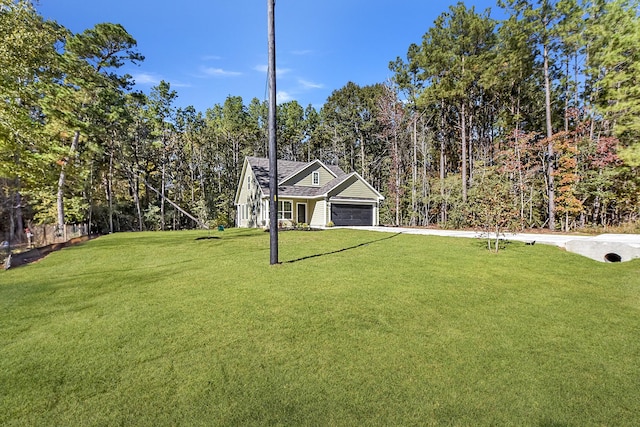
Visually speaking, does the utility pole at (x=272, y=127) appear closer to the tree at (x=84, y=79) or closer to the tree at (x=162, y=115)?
the tree at (x=84, y=79)

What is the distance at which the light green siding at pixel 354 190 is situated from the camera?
22.3 metres

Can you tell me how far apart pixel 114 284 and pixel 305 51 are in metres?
8.10

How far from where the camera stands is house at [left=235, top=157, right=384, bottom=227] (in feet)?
71.7

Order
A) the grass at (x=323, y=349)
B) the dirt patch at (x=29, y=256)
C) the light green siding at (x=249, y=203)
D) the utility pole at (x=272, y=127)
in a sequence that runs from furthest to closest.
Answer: the light green siding at (x=249, y=203), the dirt patch at (x=29, y=256), the utility pole at (x=272, y=127), the grass at (x=323, y=349)

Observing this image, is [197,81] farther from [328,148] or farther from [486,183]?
[328,148]

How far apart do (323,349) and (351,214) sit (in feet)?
65.3

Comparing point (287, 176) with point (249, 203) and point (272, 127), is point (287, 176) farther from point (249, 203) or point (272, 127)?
point (272, 127)

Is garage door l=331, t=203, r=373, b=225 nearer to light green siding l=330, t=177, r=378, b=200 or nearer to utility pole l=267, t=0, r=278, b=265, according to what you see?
light green siding l=330, t=177, r=378, b=200

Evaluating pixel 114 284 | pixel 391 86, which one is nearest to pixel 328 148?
pixel 391 86

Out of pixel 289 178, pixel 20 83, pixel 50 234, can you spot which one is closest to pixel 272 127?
pixel 20 83

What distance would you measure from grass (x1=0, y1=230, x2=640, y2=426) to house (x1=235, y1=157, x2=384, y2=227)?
15.6 metres

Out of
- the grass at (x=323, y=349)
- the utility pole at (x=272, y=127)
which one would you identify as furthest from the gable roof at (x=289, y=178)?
the grass at (x=323, y=349)

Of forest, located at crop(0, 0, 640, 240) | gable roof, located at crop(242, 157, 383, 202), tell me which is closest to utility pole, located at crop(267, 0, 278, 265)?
forest, located at crop(0, 0, 640, 240)

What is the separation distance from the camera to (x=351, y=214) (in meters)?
22.9
